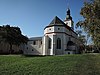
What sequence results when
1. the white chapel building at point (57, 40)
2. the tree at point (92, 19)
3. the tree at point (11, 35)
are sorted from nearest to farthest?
the tree at point (92, 19) < the tree at point (11, 35) < the white chapel building at point (57, 40)

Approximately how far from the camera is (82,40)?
66062mm

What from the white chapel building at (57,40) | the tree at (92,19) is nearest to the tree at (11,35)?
the white chapel building at (57,40)

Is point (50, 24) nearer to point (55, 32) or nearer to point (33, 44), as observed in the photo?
point (55, 32)

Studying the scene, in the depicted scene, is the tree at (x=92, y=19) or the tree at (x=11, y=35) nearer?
the tree at (x=92, y=19)

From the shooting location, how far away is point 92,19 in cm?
2536

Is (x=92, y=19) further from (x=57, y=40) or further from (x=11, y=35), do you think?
(x=57, y=40)

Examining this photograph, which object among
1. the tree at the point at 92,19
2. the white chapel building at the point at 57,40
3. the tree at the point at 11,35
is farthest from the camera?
the white chapel building at the point at 57,40

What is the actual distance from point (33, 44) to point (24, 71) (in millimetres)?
52368

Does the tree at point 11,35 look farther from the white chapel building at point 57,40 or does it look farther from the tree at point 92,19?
the tree at point 92,19

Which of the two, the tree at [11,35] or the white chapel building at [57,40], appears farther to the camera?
the white chapel building at [57,40]

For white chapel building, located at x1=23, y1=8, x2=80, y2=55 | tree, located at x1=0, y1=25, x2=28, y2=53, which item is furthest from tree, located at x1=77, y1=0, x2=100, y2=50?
white chapel building, located at x1=23, y1=8, x2=80, y2=55

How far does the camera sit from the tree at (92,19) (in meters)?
24.5

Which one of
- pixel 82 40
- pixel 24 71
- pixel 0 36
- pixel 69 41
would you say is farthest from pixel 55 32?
pixel 24 71

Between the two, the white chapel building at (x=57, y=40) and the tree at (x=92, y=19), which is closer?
the tree at (x=92, y=19)
